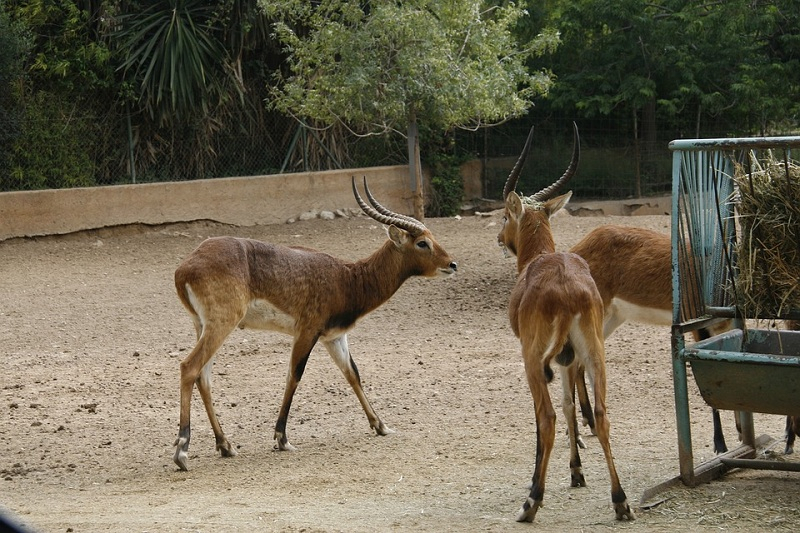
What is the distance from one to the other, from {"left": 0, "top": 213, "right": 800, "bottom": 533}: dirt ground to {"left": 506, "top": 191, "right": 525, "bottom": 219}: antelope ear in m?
1.50

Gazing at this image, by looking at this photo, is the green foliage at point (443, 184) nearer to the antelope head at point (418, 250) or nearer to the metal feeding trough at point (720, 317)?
the antelope head at point (418, 250)

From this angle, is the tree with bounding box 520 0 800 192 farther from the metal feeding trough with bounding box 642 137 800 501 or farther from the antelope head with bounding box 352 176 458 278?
the metal feeding trough with bounding box 642 137 800 501

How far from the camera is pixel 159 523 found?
486 cm

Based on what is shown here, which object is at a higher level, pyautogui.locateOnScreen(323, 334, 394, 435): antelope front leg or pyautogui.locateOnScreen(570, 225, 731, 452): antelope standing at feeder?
pyautogui.locateOnScreen(570, 225, 731, 452): antelope standing at feeder

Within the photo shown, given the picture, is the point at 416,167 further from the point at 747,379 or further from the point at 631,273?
the point at 747,379

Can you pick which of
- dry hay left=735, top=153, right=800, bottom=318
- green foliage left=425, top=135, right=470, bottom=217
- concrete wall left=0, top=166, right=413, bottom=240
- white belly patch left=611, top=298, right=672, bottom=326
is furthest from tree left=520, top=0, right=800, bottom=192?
dry hay left=735, top=153, right=800, bottom=318

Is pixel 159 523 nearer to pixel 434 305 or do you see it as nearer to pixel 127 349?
pixel 127 349

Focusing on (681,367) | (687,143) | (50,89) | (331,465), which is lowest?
(331,465)

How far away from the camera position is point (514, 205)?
664cm

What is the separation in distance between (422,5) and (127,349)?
639cm

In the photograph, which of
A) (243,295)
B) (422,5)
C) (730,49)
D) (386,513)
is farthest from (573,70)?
(386,513)

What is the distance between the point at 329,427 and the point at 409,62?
7.30m

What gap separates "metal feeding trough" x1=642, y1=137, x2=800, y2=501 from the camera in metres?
4.88

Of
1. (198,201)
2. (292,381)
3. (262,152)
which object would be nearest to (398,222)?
(292,381)
